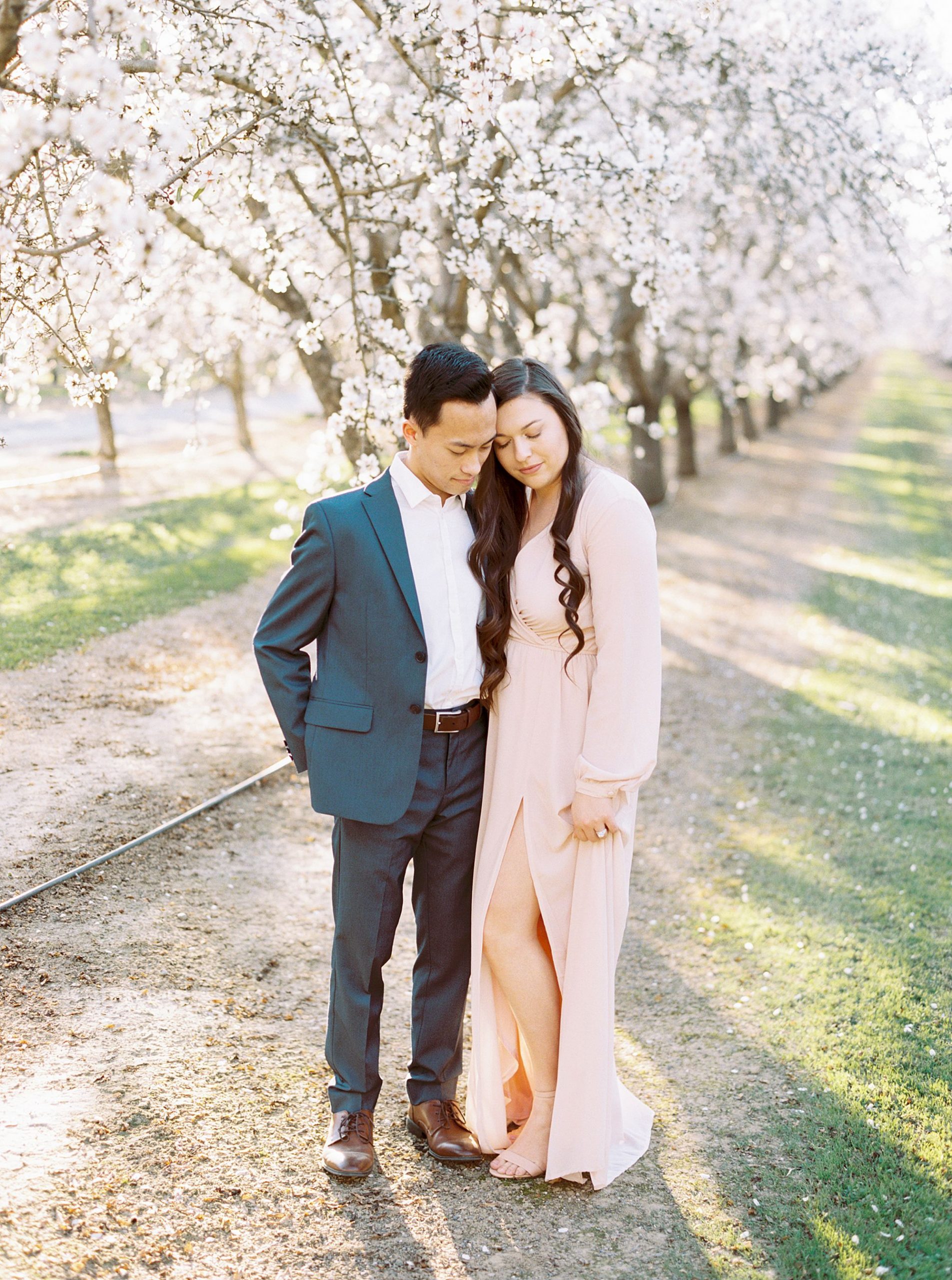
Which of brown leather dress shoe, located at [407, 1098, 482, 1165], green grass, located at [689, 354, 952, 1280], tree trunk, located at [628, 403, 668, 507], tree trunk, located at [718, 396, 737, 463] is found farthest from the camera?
tree trunk, located at [718, 396, 737, 463]

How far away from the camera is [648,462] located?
630 inches

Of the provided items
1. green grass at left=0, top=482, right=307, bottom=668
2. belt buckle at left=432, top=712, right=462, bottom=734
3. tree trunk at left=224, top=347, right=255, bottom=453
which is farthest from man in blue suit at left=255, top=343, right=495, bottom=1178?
tree trunk at left=224, top=347, right=255, bottom=453

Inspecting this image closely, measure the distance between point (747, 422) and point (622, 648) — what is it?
2530 centimetres

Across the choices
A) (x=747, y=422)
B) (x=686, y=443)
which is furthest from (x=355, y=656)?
(x=747, y=422)

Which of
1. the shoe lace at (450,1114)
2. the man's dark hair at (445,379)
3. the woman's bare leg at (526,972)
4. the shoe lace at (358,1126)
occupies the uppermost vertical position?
the man's dark hair at (445,379)

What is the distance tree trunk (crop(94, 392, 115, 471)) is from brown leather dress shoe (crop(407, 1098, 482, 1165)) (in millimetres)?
7456

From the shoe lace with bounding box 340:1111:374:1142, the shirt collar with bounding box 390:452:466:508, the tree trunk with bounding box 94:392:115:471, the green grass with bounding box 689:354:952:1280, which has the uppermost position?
the shirt collar with bounding box 390:452:466:508

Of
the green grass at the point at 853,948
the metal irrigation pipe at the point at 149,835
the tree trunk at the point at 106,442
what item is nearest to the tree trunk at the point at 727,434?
the green grass at the point at 853,948

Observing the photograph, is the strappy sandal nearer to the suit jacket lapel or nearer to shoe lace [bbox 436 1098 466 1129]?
shoe lace [bbox 436 1098 466 1129]

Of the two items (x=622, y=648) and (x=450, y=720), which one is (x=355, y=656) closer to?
(x=450, y=720)

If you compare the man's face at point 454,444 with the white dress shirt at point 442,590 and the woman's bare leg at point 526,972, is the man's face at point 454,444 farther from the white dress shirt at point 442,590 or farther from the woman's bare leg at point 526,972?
the woman's bare leg at point 526,972

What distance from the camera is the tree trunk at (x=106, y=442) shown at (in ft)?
31.6

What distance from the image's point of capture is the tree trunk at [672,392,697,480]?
19.9 metres

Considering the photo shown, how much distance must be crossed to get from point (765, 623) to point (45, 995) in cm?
828
